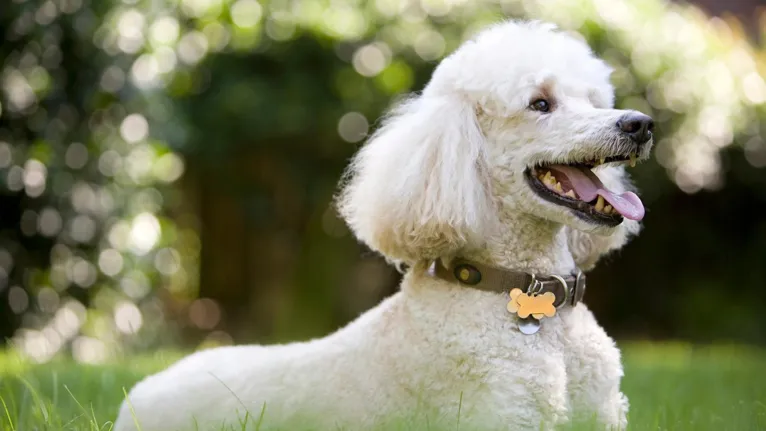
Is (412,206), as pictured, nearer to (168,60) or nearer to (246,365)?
(246,365)

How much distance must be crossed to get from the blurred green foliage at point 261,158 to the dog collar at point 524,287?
3.34 meters

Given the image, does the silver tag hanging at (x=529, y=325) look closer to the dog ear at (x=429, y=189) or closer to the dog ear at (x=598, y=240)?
the dog ear at (x=429, y=189)

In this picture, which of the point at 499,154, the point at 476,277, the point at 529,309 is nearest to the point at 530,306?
the point at 529,309

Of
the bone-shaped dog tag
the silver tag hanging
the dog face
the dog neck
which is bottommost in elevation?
the silver tag hanging

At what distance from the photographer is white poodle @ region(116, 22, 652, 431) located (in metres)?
2.60

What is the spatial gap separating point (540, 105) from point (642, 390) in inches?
81.4

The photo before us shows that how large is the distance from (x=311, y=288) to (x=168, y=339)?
1.30m

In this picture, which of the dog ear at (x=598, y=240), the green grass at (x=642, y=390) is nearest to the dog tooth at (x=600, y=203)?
the dog ear at (x=598, y=240)

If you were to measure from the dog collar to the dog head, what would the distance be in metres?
0.07

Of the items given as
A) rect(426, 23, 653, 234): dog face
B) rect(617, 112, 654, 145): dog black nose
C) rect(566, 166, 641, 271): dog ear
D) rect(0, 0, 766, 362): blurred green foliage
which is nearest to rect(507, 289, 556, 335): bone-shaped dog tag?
rect(426, 23, 653, 234): dog face

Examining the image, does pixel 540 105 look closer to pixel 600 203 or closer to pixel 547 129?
pixel 547 129

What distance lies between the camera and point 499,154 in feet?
9.17

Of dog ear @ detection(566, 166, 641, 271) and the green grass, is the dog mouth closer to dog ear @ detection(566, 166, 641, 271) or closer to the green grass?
dog ear @ detection(566, 166, 641, 271)

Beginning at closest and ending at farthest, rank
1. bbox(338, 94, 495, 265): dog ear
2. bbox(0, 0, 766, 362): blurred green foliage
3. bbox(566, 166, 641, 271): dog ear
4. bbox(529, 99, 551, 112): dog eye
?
bbox(338, 94, 495, 265): dog ear → bbox(529, 99, 551, 112): dog eye → bbox(566, 166, 641, 271): dog ear → bbox(0, 0, 766, 362): blurred green foliage
